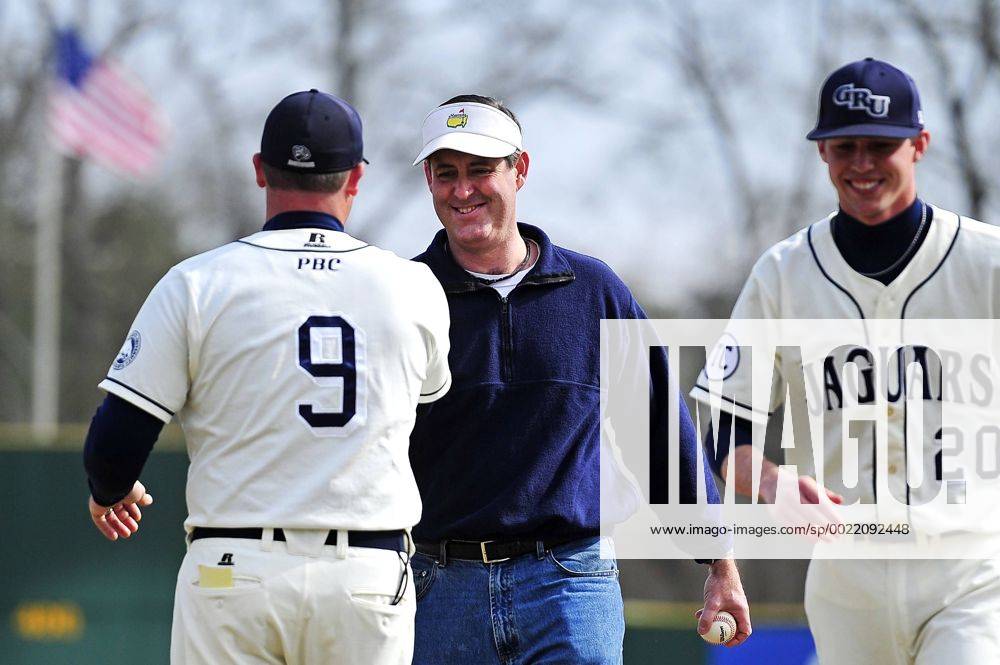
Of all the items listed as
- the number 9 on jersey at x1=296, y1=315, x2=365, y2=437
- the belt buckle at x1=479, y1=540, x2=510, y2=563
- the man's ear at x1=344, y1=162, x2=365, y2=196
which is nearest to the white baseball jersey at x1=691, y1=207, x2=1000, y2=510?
the belt buckle at x1=479, y1=540, x2=510, y2=563

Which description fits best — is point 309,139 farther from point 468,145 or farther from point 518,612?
point 518,612

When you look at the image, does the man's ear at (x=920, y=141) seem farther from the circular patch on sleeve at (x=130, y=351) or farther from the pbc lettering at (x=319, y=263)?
the circular patch on sleeve at (x=130, y=351)

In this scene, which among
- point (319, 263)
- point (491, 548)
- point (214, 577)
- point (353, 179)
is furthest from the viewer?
point (491, 548)

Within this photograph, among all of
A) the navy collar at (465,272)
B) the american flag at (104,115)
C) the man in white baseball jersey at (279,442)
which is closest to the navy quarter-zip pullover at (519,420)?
the navy collar at (465,272)

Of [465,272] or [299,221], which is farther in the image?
[465,272]

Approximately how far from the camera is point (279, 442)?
13.0ft

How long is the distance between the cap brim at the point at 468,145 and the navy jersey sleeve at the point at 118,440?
4.77 feet

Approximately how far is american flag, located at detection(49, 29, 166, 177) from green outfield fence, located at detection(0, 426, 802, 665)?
21.5 ft

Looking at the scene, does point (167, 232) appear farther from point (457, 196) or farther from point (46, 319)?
point (457, 196)

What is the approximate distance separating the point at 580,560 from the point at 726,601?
0.50 metres

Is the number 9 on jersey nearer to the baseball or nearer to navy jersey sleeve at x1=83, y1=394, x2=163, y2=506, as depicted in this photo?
navy jersey sleeve at x1=83, y1=394, x2=163, y2=506

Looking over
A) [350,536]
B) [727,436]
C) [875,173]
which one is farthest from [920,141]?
[350,536]

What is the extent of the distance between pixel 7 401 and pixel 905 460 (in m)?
21.9

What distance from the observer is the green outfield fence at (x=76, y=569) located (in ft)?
Answer: 37.8
